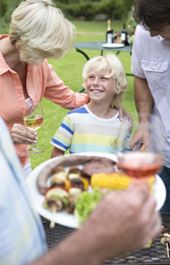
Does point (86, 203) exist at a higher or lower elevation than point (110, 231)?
lower

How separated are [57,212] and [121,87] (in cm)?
149

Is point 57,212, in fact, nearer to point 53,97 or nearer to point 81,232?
point 81,232

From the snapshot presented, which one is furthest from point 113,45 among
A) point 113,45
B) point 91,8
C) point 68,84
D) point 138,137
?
point 91,8

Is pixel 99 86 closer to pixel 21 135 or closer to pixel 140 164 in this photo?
pixel 21 135

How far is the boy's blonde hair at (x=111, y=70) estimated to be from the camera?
2785 mm

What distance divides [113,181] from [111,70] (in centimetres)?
162

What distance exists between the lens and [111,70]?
280 cm

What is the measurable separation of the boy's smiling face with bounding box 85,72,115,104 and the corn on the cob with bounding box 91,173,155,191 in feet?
4.54

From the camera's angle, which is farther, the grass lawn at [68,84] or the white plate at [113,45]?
the white plate at [113,45]

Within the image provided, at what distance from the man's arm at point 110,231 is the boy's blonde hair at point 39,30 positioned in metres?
1.48

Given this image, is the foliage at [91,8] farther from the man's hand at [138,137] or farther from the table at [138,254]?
the man's hand at [138,137]

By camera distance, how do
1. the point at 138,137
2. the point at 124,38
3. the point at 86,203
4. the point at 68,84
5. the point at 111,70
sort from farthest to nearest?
the point at 124,38 < the point at 68,84 < the point at 111,70 < the point at 138,137 < the point at 86,203

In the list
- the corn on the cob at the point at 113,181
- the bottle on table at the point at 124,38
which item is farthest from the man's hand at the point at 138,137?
the bottle on table at the point at 124,38

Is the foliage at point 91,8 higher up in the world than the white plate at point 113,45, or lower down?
lower down
